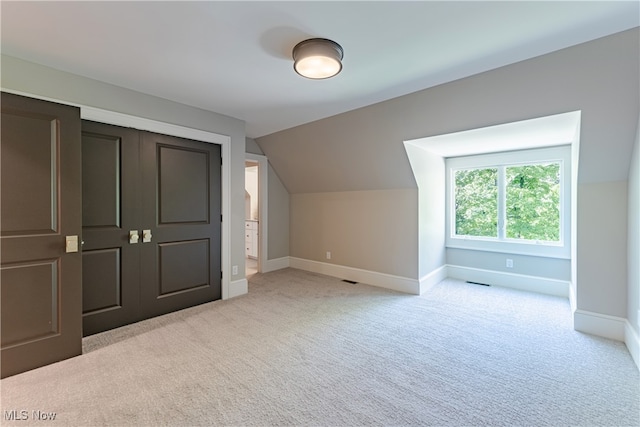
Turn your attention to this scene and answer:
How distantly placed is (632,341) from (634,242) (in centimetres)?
82

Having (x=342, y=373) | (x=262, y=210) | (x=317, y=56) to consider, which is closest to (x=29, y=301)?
(x=342, y=373)

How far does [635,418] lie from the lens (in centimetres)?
158

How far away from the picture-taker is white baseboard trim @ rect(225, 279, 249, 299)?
365 cm

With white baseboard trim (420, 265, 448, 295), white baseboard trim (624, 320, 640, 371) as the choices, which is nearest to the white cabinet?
white baseboard trim (420, 265, 448, 295)

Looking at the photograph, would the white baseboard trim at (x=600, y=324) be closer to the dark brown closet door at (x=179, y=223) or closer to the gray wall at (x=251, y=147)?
Answer: the dark brown closet door at (x=179, y=223)

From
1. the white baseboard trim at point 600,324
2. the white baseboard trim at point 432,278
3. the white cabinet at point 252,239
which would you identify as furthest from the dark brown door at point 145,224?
the white baseboard trim at point 600,324

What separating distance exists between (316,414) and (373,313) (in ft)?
5.48

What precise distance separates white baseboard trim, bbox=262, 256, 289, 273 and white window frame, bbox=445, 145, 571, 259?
308 cm

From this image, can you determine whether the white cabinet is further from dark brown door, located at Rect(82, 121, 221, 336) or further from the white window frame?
the white window frame

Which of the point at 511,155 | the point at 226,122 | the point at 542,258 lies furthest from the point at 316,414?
the point at 511,155

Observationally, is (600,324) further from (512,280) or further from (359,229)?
(359,229)

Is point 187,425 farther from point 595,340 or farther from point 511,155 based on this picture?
point 511,155

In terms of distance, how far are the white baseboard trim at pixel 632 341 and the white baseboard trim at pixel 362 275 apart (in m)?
1.94

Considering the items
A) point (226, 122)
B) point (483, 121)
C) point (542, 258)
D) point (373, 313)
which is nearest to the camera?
point (483, 121)
